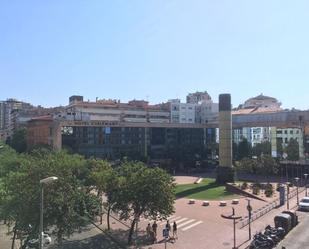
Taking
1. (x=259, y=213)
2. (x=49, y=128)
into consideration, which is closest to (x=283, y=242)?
(x=259, y=213)

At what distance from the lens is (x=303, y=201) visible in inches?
2154

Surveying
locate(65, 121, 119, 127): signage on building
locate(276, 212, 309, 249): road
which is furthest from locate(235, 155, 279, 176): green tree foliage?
locate(65, 121, 119, 127): signage on building

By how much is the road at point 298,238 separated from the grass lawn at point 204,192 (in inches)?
749

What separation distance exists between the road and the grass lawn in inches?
749

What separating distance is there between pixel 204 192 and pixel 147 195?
32.2 meters

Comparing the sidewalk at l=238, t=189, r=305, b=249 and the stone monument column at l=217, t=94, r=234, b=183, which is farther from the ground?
the stone monument column at l=217, t=94, r=234, b=183

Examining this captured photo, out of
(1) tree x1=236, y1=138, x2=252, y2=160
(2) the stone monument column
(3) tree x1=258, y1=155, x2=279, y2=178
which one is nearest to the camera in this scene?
(2) the stone monument column

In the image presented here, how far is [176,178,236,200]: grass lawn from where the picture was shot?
64.6 metres

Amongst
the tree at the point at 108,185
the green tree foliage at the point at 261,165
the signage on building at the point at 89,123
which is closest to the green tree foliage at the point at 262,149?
the green tree foliage at the point at 261,165

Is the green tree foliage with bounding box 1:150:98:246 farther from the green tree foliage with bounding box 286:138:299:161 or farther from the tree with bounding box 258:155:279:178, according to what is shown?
the green tree foliage with bounding box 286:138:299:161

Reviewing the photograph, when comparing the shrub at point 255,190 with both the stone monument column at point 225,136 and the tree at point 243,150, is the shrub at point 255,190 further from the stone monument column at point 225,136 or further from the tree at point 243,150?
the tree at point 243,150

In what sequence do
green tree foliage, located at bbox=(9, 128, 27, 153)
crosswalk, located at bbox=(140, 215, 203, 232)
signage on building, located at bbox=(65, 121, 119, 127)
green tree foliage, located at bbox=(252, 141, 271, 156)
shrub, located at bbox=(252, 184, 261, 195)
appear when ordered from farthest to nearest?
A: green tree foliage, located at bbox=(9, 128, 27, 153)
green tree foliage, located at bbox=(252, 141, 271, 156)
signage on building, located at bbox=(65, 121, 119, 127)
shrub, located at bbox=(252, 184, 261, 195)
crosswalk, located at bbox=(140, 215, 203, 232)

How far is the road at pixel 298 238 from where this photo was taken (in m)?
36.7

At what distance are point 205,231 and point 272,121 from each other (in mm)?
64475
